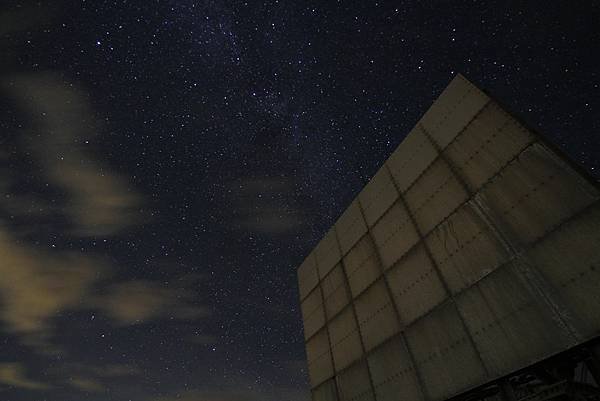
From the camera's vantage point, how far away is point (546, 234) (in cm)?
693

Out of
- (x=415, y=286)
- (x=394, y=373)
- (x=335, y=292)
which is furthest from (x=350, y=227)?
(x=394, y=373)

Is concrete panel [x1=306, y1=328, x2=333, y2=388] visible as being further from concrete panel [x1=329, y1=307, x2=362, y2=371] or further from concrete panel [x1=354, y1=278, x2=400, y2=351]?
concrete panel [x1=354, y1=278, x2=400, y2=351]

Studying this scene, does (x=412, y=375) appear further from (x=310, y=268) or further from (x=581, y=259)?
(x=310, y=268)

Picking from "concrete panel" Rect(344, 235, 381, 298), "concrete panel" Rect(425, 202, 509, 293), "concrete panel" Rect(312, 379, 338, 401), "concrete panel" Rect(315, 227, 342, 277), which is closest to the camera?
"concrete panel" Rect(425, 202, 509, 293)

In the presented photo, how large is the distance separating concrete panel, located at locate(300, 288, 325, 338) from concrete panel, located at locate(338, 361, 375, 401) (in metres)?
2.59

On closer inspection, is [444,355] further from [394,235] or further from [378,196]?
[378,196]

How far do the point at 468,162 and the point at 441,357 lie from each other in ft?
15.9

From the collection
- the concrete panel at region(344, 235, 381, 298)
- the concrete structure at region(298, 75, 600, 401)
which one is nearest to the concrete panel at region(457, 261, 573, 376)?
the concrete structure at region(298, 75, 600, 401)

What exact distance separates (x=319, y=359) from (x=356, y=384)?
2898 millimetres

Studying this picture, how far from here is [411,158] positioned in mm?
11297

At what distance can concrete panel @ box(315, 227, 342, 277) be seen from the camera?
14.9m

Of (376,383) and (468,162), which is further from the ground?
(468,162)

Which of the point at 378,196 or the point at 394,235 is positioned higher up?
the point at 378,196

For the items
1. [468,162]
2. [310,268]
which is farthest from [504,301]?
[310,268]
